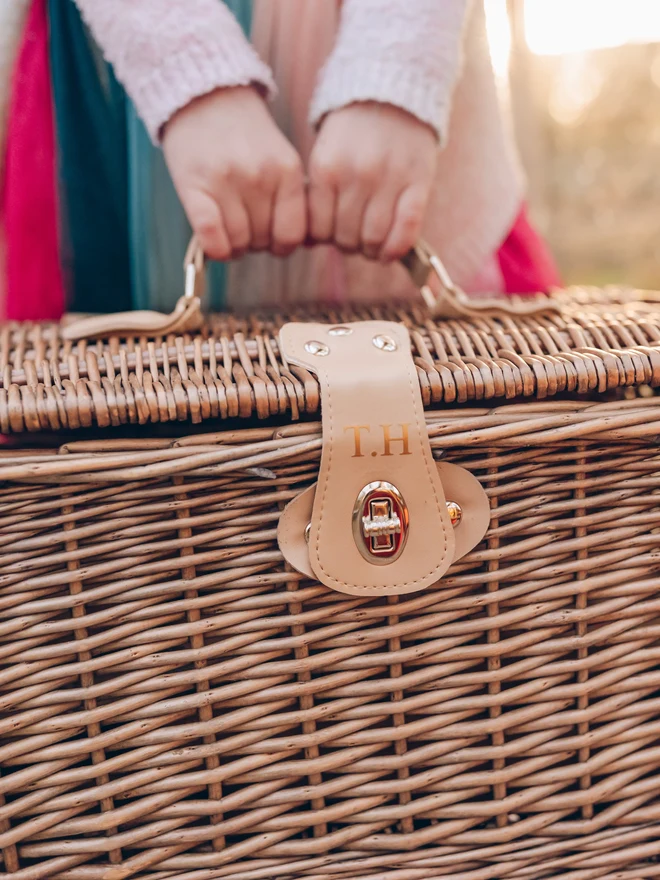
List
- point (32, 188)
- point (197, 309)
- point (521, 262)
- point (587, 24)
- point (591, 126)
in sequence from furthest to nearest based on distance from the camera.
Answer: point (591, 126) → point (587, 24) → point (521, 262) → point (32, 188) → point (197, 309)

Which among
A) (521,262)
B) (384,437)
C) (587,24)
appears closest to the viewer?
(384,437)

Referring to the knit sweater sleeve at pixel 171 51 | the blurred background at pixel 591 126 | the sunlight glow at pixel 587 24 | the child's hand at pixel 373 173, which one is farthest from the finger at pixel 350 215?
the sunlight glow at pixel 587 24

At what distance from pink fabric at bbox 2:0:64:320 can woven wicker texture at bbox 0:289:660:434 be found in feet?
0.69

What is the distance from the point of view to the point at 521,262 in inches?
33.0

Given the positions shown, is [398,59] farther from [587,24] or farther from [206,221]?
[587,24]

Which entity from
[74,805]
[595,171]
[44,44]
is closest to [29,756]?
[74,805]

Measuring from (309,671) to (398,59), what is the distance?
48 cm

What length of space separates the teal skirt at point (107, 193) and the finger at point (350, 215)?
0.56 ft

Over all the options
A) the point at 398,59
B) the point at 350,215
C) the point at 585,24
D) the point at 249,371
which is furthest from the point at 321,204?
the point at 585,24

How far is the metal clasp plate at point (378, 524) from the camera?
43 centimetres

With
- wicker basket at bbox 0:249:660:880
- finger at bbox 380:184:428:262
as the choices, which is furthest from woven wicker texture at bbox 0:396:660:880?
finger at bbox 380:184:428:262

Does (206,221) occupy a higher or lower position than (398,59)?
lower

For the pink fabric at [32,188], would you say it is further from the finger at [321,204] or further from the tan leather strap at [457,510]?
the tan leather strap at [457,510]

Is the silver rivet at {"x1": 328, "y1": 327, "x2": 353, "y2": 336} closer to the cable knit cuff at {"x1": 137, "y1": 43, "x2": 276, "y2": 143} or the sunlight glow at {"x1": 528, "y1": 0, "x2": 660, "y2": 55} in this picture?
the cable knit cuff at {"x1": 137, "y1": 43, "x2": 276, "y2": 143}
